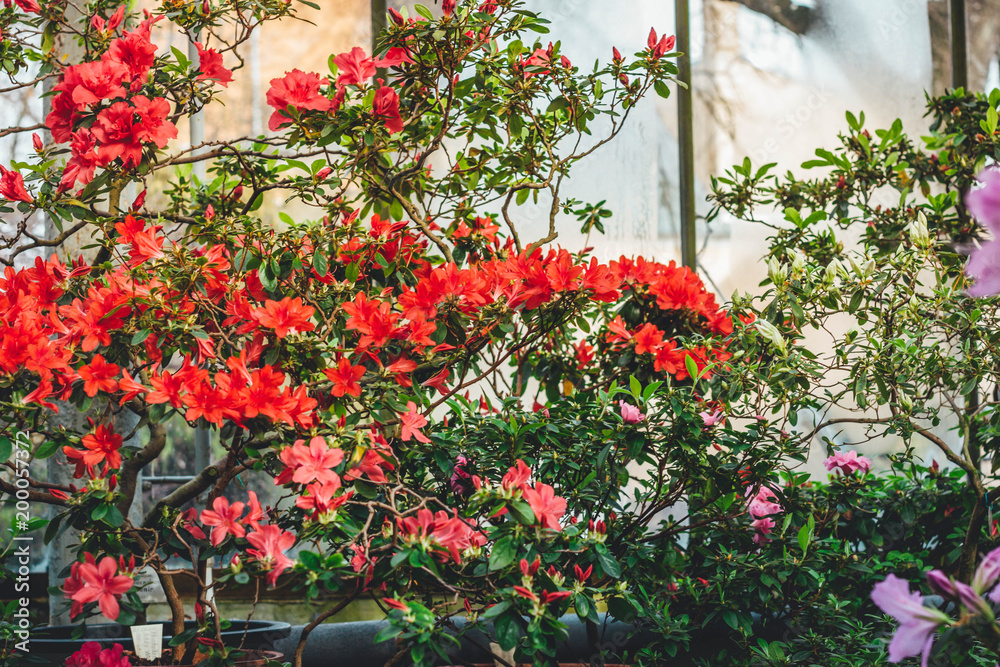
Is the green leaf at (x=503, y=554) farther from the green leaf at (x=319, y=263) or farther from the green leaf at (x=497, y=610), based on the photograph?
the green leaf at (x=319, y=263)

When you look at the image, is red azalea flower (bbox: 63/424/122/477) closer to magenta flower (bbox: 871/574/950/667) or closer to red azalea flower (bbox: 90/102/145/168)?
red azalea flower (bbox: 90/102/145/168)

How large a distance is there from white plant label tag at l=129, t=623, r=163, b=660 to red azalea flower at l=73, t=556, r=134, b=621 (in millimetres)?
350

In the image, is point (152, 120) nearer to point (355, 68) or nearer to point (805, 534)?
point (355, 68)

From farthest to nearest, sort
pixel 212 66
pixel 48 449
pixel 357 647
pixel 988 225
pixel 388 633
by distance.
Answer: pixel 357 647, pixel 212 66, pixel 48 449, pixel 388 633, pixel 988 225

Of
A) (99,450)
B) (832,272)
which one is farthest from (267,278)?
(832,272)

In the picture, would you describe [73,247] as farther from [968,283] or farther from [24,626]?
[968,283]

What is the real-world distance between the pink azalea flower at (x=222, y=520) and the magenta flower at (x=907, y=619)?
1017 millimetres

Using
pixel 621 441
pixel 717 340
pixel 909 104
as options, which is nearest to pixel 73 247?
pixel 621 441

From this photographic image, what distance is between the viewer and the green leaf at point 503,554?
1.12 m

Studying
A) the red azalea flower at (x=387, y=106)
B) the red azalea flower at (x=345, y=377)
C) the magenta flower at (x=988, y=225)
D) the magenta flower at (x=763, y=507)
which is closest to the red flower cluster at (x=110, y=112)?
the red azalea flower at (x=387, y=106)

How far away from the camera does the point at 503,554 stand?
1.14 meters

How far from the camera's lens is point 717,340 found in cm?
183

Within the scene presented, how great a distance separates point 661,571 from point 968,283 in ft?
3.39

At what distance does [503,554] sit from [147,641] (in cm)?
92
